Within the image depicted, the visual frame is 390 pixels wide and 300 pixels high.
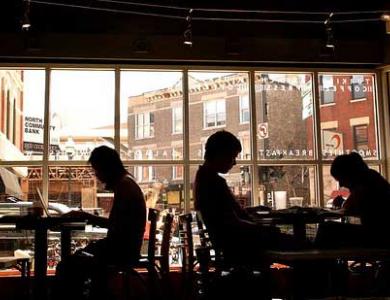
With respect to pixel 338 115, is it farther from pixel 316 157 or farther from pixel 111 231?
pixel 111 231

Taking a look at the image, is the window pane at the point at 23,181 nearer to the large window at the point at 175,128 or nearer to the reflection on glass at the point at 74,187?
the large window at the point at 175,128

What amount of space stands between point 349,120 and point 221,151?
4651mm

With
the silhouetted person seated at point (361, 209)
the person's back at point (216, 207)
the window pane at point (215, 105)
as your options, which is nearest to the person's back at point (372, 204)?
the silhouetted person seated at point (361, 209)

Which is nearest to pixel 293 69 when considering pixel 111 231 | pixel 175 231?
pixel 175 231

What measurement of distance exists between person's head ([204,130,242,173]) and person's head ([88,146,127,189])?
0.68 metres

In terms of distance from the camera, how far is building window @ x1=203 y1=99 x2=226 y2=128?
706 centimetres

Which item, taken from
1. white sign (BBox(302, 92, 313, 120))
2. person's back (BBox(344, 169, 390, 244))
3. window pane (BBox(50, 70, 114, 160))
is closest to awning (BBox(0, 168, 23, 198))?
window pane (BBox(50, 70, 114, 160))

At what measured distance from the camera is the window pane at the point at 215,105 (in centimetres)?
700

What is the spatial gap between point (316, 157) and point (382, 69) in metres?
1.49

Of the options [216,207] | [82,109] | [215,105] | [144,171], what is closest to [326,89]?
[215,105]

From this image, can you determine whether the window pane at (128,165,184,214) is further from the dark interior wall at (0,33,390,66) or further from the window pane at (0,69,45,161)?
the dark interior wall at (0,33,390,66)

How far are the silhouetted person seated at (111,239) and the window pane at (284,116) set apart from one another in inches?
148

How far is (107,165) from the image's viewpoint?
11.4 ft

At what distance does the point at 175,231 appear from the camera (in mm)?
6863
